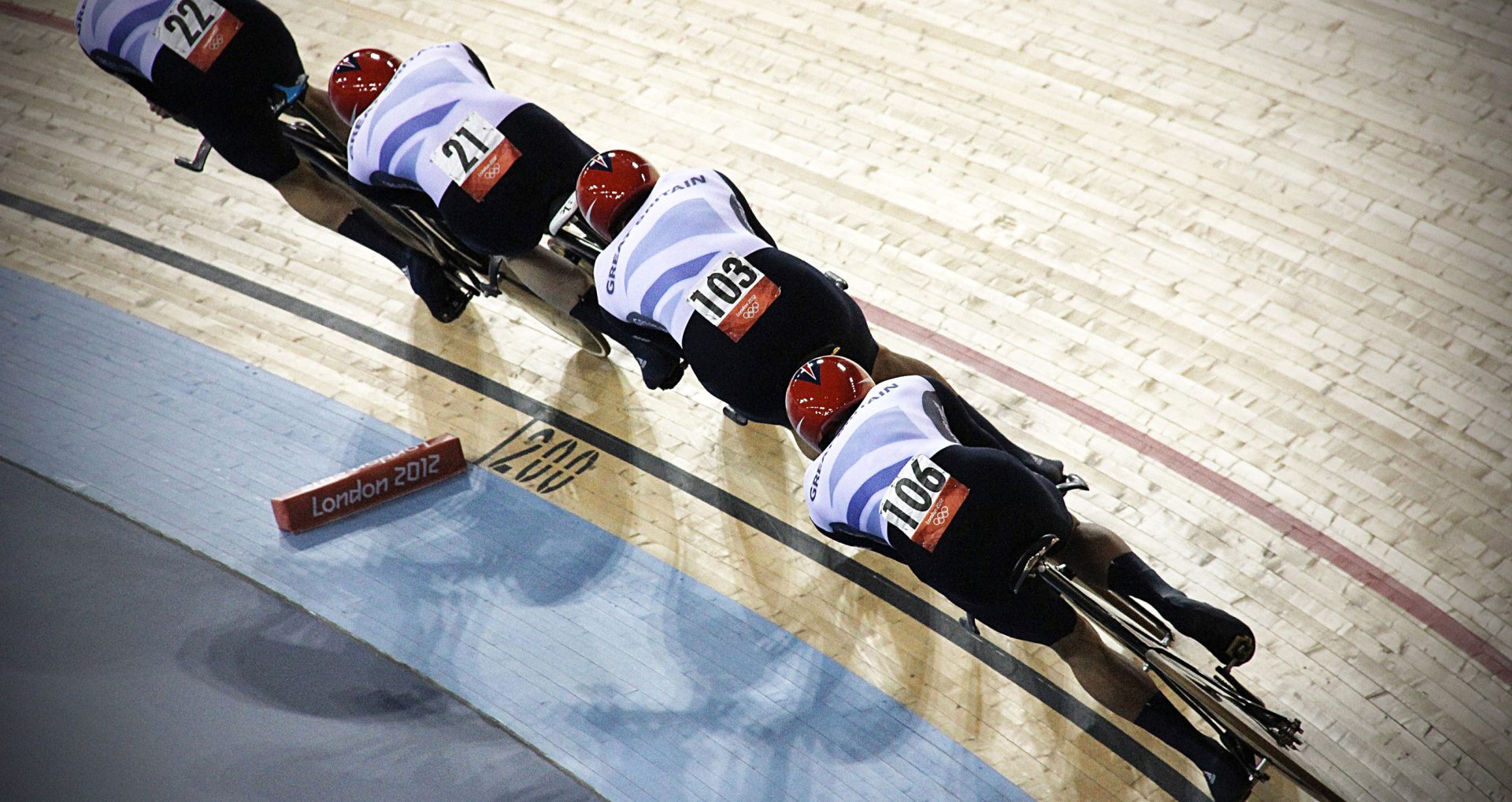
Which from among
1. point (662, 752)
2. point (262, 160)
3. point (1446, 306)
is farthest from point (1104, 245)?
point (262, 160)

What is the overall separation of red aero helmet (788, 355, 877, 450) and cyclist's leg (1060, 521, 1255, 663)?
64 centimetres

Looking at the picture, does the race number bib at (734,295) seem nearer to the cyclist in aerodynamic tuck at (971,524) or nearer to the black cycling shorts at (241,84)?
the cyclist in aerodynamic tuck at (971,524)

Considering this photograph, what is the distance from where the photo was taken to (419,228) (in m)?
4.12

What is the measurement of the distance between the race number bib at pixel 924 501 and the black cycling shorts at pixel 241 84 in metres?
2.51

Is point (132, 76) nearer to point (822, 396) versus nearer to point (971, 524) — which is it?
point (822, 396)

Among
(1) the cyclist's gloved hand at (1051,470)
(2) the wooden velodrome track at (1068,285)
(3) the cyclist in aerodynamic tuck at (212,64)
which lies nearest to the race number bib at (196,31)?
(3) the cyclist in aerodynamic tuck at (212,64)

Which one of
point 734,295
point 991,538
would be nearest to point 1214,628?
point 991,538

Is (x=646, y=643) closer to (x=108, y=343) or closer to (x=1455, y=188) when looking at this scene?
(x=108, y=343)

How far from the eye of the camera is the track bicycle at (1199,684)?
2.82m

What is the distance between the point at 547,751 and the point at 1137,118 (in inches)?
139

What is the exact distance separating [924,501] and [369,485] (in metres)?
2.05

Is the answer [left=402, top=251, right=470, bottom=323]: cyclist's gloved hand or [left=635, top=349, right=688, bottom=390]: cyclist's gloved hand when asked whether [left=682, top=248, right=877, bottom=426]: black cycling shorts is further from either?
[left=402, top=251, right=470, bottom=323]: cyclist's gloved hand

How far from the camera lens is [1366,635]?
3.45m

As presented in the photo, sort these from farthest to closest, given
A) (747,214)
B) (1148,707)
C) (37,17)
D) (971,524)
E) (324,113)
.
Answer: (37,17) < (324,113) < (747,214) < (1148,707) < (971,524)
